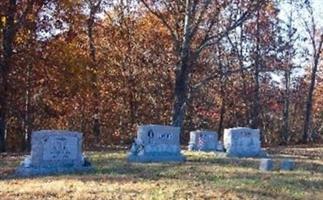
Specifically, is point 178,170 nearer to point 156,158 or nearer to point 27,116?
point 156,158

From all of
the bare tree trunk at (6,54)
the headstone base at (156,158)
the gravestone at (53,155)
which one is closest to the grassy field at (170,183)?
the gravestone at (53,155)

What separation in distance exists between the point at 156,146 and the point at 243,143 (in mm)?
3698

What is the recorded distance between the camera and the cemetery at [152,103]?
11523 mm

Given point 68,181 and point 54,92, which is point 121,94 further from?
point 68,181

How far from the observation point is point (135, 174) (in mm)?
12281

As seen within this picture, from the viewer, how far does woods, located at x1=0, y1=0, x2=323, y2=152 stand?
2642 centimetres

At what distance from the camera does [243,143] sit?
18.8m

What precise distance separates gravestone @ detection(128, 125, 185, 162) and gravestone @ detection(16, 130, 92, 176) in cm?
254

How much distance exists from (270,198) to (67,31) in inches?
854

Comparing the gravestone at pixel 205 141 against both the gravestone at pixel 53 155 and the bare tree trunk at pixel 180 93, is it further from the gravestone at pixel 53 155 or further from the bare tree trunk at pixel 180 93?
the gravestone at pixel 53 155

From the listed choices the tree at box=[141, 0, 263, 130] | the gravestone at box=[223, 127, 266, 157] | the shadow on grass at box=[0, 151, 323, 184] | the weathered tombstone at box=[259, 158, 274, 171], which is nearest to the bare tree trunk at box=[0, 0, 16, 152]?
the tree at box=[141, 0, 263, 130]

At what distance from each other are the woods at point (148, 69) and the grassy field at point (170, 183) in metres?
10.8

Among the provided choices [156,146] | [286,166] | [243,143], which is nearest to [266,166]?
[286,166]

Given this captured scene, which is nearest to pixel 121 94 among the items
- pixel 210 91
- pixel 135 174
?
pixel 210 91
